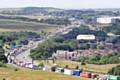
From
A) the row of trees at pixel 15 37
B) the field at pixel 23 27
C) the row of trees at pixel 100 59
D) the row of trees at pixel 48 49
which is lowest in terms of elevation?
the field at pixel 23 27

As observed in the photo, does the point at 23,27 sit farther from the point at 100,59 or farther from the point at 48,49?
the point at 100,59

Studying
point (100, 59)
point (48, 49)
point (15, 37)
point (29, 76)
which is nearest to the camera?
point (29, 76)

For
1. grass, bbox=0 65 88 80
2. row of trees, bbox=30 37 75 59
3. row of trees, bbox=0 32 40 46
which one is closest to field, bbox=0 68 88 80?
grass, bbox=0 65 88 80

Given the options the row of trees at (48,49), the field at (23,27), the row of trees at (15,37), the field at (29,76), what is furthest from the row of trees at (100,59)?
the field at (23,27)

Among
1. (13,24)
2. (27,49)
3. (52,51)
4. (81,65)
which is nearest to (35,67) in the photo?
(81,65)

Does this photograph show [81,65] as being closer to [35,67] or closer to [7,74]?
[35,67]

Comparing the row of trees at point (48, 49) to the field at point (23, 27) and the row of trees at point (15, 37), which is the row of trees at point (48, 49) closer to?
the row of trees at point (15, 37)

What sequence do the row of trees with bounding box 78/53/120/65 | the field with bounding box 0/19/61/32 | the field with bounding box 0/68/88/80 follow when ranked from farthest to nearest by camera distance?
the field with bounding box 0/19/61/32, the row of trees with bounding box 78/53/120/65, the field with bounding box 0/68/88/80

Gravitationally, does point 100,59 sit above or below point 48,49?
above

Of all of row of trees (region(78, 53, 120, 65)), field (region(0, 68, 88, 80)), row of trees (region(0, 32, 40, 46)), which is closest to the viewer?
field (region(0, 68, 88, 80))

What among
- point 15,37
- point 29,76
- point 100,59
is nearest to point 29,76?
point 29,76

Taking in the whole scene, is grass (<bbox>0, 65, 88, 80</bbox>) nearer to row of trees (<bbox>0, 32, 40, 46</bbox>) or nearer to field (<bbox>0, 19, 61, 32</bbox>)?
row of trees (<bbox>0, 32, 40, 46</bbox>)

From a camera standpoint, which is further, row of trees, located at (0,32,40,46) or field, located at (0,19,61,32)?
field, located at (0,19,61,32)
